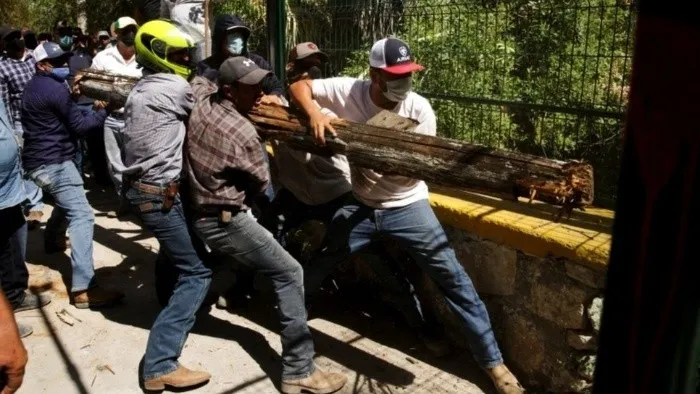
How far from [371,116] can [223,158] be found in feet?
3.14

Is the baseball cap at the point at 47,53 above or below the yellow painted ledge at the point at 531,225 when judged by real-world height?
above

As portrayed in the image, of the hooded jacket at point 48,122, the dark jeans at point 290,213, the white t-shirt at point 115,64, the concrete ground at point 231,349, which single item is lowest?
the concrete ground at point 231,349

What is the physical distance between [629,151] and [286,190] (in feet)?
12.5

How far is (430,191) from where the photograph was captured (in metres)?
4.53

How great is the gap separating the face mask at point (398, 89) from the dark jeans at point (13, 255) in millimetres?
2744

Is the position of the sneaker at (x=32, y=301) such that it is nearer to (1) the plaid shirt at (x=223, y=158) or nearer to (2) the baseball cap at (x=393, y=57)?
(1) the plaid shirt at (x=223, y=158)

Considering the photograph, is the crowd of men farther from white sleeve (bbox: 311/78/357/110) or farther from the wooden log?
the wooden log

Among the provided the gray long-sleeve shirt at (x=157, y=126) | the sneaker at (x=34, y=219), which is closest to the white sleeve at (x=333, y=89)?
the gray long-sleeve shirt at (x=157, y=126)

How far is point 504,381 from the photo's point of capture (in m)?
3.66

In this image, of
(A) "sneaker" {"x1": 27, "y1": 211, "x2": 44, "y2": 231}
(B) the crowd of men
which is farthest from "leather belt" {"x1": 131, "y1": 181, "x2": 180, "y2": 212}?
(A) "sneaker" {"x1": 27, "y1": 211, "x2": 44, "y2": 231}

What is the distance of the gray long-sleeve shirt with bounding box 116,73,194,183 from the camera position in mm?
3779

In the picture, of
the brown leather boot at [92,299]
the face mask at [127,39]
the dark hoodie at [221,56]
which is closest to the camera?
the brown leather boot at [92,299]

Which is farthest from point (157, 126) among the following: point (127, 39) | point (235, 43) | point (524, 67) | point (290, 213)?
point (127, 39)

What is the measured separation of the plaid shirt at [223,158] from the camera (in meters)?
3.52
